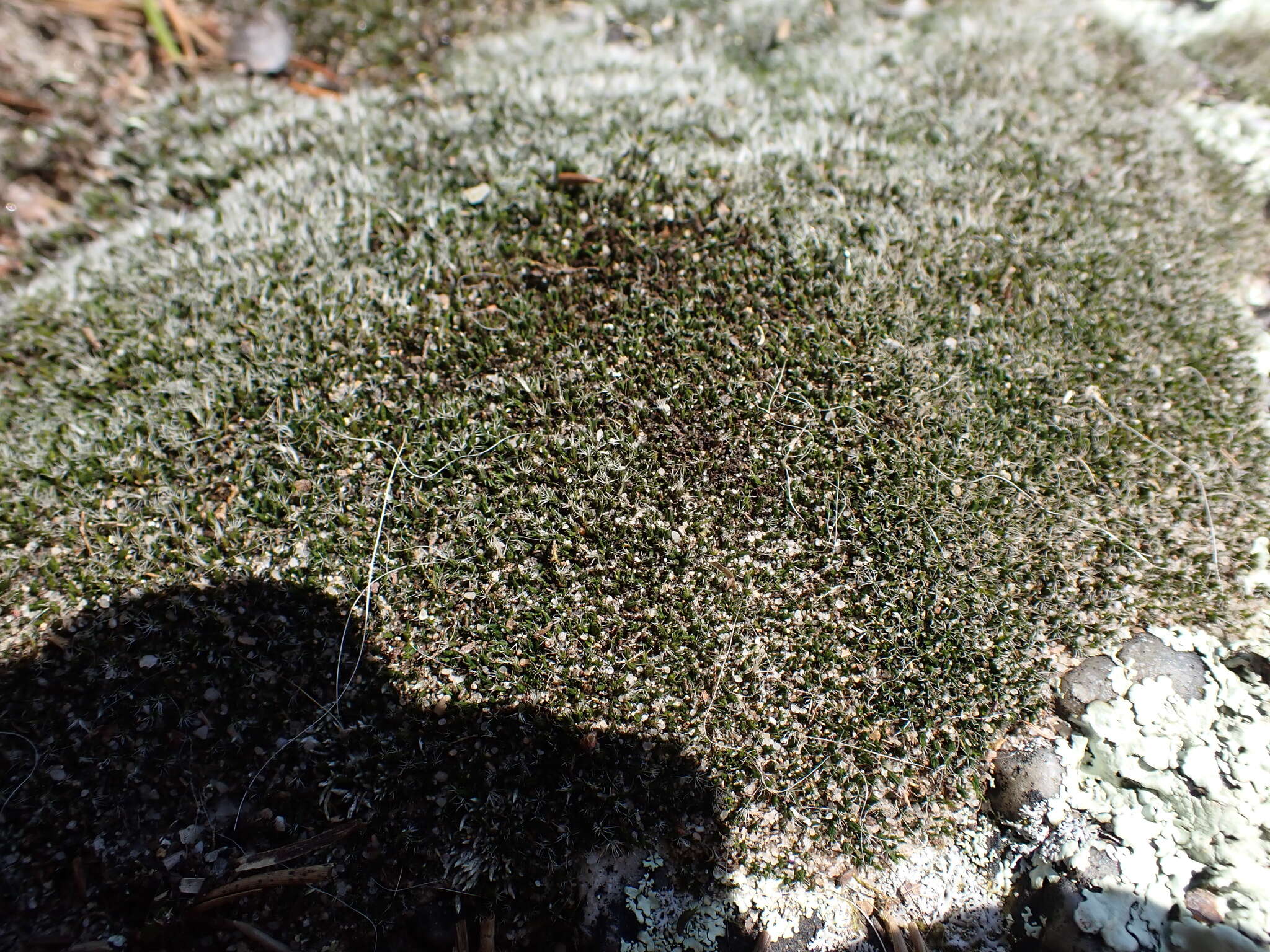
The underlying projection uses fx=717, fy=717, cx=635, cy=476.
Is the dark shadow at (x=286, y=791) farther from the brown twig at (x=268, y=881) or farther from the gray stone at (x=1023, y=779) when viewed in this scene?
the gray stone at (x=1023, y=779)

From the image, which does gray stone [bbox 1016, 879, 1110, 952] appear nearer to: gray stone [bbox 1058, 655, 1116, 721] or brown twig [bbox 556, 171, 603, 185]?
gray stone [bbox 1058, 655, 1116, 721]

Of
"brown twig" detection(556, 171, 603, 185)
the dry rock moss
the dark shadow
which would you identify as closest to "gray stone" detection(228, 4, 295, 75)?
the dry rock moss

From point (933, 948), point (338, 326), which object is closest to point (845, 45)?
point (338, 326)

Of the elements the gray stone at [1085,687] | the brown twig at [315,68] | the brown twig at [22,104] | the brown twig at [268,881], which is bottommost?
the brown twig at [268,881]

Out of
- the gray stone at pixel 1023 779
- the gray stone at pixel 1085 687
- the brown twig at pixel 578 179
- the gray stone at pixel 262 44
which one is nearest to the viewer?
the gray stone at pixel 1023 779

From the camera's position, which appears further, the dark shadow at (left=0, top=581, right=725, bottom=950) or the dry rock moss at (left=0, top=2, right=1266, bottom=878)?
the dry rock moss at (left=0, top=2, right=1266, bottom=878)

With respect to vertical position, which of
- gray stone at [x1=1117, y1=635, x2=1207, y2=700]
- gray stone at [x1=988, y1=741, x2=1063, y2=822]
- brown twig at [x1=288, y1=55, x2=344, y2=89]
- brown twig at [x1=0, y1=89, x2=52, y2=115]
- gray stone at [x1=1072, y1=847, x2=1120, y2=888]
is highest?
brown twig at [x1=288, y1=55, x2=344, y2=89]

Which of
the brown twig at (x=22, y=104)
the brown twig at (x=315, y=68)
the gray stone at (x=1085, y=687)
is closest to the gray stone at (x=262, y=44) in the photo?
the brown twig at (x=315, y=68)
